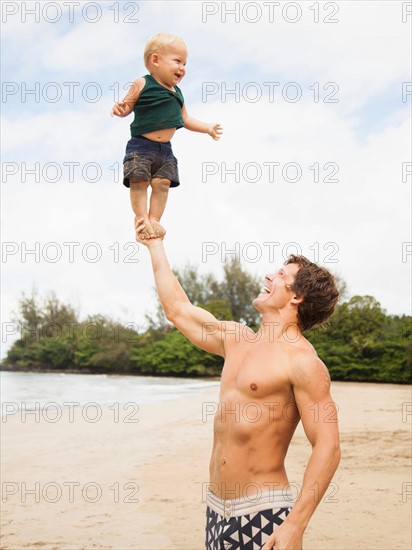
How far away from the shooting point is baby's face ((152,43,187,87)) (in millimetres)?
3076

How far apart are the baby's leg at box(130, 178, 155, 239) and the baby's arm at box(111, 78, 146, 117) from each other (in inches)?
11.0

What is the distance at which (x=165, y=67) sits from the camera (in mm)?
3074

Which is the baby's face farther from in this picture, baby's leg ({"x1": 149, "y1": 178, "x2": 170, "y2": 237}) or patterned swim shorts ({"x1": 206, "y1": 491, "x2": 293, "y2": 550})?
patterned swim shorts ({"x1": 206, "y1": 491, "x2": 293, "y2": 550})

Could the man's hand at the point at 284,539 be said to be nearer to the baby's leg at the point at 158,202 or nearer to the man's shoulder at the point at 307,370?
the man's shoulder at the point at 307,370

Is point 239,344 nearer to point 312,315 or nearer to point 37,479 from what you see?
point 312,315

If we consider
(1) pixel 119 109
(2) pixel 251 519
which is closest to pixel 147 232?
(1) pixel 119 109

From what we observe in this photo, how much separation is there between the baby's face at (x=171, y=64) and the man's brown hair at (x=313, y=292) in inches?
37.7

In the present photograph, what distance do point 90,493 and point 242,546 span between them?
8896mm

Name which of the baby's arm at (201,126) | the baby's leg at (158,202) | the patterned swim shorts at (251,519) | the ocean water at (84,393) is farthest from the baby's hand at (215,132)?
the ocean water at (84,393)

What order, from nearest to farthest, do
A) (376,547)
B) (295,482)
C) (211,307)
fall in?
(376,547) < (295,482) < (211,307)

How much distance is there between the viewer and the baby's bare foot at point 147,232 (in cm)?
321

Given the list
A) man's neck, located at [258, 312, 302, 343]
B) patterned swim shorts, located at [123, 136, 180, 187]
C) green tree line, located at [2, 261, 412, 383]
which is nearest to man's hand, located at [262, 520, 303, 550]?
man's neck, located at [258, 312, 302, 343]

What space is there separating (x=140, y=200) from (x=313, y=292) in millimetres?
835

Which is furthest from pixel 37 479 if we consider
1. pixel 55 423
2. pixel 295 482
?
pixel 55 423
